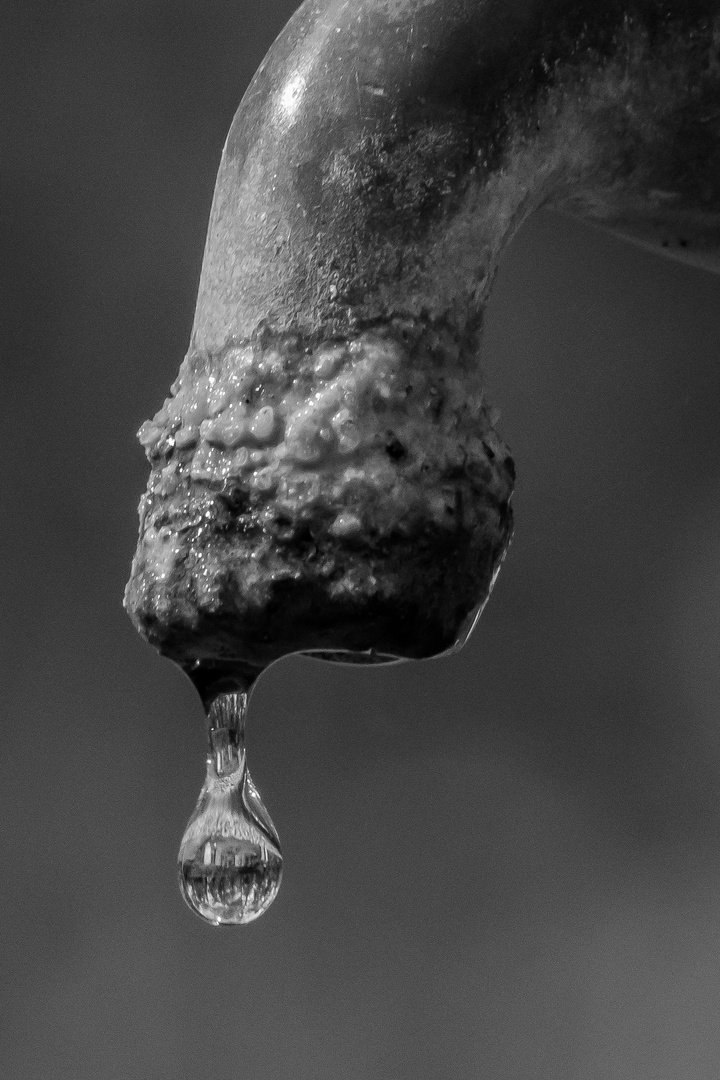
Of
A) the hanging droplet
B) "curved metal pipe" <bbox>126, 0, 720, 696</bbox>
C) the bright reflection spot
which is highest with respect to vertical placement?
the bright reflection spot

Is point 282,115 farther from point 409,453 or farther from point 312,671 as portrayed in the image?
point 312,671

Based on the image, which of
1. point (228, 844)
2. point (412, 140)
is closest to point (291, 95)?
point (412, 140)

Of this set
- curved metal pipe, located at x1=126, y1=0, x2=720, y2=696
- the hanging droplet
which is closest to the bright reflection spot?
curved metal pipe, located at x1=126, y1=0, x2=720, y2=696

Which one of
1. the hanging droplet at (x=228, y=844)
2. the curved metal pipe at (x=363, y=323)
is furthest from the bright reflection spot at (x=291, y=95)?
the hanging droplet at (x=228, y=844)

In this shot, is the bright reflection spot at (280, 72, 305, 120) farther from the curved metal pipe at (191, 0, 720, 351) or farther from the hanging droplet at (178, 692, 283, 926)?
the hanging droplet at (178, 692, 283, 926)

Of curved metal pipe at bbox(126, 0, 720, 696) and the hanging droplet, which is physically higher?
curved metal pipe at bbox(126, 0, 720, 696)

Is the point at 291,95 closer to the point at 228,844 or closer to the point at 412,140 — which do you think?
the point at 412,140
